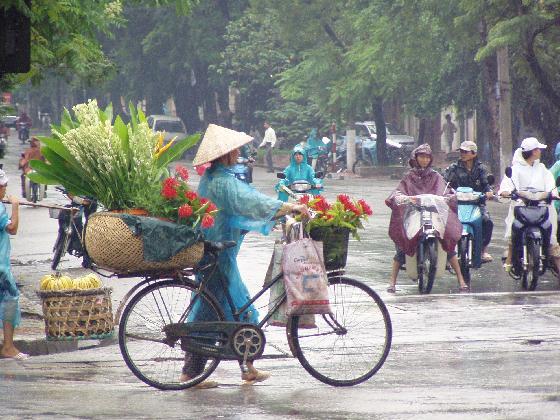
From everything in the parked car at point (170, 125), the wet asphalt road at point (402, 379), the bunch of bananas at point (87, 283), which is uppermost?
the parked car at point (170, 125)

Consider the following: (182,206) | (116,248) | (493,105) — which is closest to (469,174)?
(182,206)

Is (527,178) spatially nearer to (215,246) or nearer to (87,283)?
(87,283)

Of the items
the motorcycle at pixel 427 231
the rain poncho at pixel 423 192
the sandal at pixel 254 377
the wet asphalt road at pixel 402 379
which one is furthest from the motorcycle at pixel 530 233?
the sandal at pixel 254 377

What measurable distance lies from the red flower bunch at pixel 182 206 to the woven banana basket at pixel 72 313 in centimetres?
264

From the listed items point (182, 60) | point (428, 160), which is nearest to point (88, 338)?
point (428, 160)

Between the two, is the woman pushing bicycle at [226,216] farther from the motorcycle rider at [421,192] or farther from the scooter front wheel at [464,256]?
the scooter front wheel at [464,256]

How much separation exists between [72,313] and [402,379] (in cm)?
319

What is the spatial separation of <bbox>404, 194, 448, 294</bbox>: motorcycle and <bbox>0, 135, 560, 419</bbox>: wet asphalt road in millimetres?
376

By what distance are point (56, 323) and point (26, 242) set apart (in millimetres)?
12233

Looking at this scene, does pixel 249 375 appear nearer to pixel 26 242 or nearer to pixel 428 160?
pixel 428 160

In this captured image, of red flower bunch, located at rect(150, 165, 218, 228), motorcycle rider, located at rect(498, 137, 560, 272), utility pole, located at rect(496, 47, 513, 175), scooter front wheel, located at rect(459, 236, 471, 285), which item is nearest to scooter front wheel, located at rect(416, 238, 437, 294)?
scooter front wheel, located at rect(459, 236, 471, 285)

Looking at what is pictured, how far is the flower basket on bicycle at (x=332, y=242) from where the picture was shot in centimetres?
870

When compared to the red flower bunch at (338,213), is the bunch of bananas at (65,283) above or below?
below

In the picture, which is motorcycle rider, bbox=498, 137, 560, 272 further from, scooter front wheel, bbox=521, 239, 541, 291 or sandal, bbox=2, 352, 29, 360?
sandal, bbox=2, 352, 29, 360
